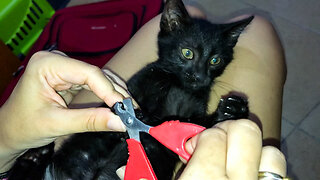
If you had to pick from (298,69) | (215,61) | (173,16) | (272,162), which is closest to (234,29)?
(215,61)

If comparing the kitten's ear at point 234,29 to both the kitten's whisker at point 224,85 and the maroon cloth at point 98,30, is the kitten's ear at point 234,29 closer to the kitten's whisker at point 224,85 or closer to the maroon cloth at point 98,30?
the kitten's whisker at point 224,85

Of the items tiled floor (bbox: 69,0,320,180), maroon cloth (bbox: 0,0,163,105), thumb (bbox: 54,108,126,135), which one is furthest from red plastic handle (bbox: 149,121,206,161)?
tiled floor (bbox: 69,0,320,180)

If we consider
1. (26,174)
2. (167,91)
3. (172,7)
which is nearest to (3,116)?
(26,174)

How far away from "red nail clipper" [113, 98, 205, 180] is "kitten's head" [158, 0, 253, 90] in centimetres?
50

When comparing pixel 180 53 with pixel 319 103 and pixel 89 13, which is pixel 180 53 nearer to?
pixel 89 13

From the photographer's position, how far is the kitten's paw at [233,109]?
931 mm

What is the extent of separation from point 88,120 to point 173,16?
69 centimetres

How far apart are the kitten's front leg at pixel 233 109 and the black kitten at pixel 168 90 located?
9cm

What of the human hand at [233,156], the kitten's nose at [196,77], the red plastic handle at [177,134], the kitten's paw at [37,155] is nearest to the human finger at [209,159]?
the human hand at [233,156]

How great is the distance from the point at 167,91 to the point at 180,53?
174mm

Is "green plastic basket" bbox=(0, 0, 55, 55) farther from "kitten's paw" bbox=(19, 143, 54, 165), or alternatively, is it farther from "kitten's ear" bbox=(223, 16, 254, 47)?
"kitten's ear" bbox=(223, 16, 254, 47)

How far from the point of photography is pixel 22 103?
791 millimetres

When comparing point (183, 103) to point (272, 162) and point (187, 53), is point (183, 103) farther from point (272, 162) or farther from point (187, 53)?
point (272, 162)

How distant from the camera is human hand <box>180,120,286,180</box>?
Answer: 497mm
